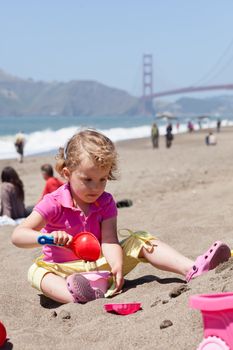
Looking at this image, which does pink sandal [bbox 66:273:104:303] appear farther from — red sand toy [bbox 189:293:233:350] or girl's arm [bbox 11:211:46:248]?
red sand toy [bbox 189:293:233:350]

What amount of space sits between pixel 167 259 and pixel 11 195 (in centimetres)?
342

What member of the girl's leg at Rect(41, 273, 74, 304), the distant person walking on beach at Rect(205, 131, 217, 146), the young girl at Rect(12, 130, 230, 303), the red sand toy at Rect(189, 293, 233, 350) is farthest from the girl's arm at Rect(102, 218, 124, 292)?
the distant person walking on beach at Rect(205, 131, 217, 146)

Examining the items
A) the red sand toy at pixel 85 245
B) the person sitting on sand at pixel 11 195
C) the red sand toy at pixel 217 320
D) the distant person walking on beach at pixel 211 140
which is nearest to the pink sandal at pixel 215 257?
the red sand toy at pixel 85 245

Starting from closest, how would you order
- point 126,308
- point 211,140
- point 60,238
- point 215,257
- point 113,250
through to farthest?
point 126,308 < point 60,238 < point 215,257 < point 113,250 < point 211,140

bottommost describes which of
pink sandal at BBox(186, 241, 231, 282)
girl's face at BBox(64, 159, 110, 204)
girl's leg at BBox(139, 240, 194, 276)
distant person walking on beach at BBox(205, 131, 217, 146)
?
distant person walking on beach at BBox(205, 131, 217, 146)

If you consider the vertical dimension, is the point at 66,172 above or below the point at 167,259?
above

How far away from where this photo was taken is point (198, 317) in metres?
2.15

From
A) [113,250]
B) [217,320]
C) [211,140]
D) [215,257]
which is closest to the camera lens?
[217,320]

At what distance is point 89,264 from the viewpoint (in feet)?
10.3

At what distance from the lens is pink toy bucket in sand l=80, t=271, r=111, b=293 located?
118 inches

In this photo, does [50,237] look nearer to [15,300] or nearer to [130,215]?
[15,300]

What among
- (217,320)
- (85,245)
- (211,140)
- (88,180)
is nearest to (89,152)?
(88,180)

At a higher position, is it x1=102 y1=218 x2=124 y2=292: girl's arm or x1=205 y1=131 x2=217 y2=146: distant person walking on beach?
x1=102 y1=218 x2=124 y2=292: girl's arm

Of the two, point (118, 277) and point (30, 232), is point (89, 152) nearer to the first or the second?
point (30, 232)
